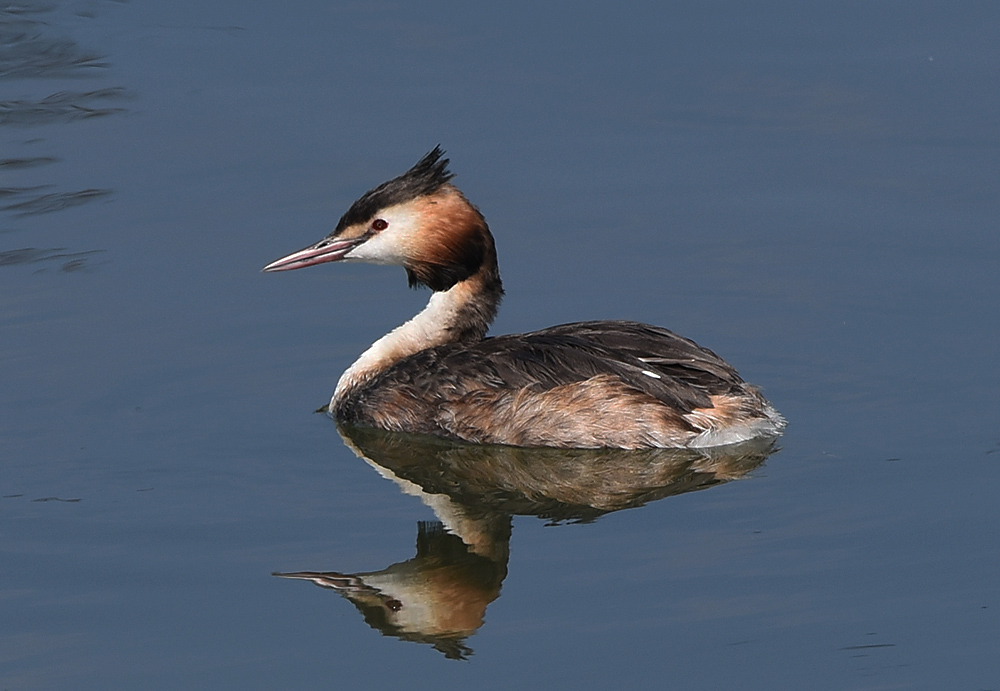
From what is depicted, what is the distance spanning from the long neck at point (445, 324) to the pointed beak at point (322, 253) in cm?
46

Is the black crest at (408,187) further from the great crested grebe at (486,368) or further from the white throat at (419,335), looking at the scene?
the white throat at (419,335)

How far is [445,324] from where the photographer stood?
8.86m

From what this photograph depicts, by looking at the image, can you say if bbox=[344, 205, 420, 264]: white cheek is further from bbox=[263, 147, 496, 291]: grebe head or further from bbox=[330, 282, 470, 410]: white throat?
bbox=[330, 282, 470, 410]: white throat

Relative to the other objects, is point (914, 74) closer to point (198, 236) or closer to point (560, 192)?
point (560, 192)

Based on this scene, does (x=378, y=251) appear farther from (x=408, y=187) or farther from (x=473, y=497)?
(x=473, y=497)

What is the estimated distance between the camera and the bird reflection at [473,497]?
21.8ft

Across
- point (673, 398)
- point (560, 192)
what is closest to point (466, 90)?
point (560, 192)

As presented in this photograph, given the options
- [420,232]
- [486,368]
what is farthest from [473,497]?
[420,232]

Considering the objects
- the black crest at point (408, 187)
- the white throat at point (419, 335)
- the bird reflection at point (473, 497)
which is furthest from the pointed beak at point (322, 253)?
the bird reflection at point (473, 497)

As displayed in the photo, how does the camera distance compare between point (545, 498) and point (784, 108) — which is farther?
point (784, 108)

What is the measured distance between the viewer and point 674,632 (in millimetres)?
6207

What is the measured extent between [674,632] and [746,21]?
769cm

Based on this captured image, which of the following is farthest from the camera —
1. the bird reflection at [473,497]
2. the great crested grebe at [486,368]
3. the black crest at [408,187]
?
the black crest at [408,187]

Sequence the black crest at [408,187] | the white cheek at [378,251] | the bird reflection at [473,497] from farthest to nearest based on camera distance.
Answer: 1. the white cheek at [378,251]
2. the black crest at [408,187]
3. the bird reflection at [473,497]
